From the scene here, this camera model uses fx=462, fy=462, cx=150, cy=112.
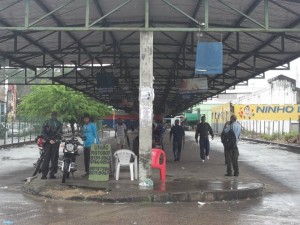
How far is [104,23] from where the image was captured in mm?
15664

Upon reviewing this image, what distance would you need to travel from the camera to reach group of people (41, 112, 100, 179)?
518 inches

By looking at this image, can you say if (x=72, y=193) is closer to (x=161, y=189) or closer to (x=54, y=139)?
(x=161, y=189)

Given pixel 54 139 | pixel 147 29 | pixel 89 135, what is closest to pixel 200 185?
pixel 89 135

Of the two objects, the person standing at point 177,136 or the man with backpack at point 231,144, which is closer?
the man with backpack at point 231,144

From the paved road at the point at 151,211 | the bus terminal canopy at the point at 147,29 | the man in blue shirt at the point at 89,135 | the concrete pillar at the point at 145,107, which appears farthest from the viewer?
the man in blue shirt at the point at 89,135

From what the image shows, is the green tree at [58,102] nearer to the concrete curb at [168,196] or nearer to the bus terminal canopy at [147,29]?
the bus terminal canopy at [147,29]

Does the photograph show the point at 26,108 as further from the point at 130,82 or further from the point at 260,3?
the point at 260,3

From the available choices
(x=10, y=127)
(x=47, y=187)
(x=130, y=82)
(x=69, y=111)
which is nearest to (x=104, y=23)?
(x=47, y=187)

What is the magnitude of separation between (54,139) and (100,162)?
5.12 ft

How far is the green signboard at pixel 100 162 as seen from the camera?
1257cm

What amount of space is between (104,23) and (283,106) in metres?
32.9

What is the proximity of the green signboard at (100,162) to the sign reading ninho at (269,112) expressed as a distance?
112 feet

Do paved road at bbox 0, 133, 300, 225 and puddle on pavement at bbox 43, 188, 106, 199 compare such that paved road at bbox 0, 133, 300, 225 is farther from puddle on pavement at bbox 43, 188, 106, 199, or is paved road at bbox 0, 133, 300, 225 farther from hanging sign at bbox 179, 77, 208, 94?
hanging sign at bbox 179, 77, 208, 94

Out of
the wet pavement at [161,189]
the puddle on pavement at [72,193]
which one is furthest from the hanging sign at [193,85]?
the puddle on pavement at [72,193]
